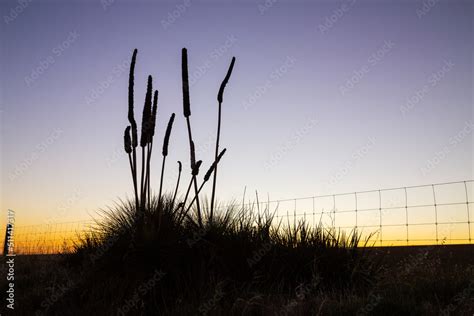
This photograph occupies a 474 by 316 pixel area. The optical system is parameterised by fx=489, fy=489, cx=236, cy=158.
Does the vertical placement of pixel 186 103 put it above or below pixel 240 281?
above

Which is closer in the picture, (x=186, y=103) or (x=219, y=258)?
(x=219, y=258)

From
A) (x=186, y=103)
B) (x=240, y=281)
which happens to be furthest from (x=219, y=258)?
(x=186, y=103)

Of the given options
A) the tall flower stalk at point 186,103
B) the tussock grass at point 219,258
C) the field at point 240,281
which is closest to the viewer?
the field at point 240,281

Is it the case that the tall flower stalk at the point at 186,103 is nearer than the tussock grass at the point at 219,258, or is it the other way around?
the tussock grass at the point at 219,258

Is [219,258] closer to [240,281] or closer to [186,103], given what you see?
[240,281]

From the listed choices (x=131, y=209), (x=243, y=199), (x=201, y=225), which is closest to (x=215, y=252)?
(x=201, y=225)

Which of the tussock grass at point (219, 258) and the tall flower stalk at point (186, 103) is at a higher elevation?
the tall flower stalk at point (186, 103)

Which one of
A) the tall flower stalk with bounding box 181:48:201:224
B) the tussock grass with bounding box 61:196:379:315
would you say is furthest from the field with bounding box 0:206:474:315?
the tall flower stalk with bounding box 181:48:201:224

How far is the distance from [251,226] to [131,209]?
152 centimetres

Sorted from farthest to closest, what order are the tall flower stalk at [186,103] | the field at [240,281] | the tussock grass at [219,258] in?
1. the tall flower stalk at [186,103]
2. the tussock grass at [219,258]
3. the field at [240,281]

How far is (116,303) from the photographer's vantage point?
4199 millimetres

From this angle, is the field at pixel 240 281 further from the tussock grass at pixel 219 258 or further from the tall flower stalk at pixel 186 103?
the tall flower stalk at pixel 186 103

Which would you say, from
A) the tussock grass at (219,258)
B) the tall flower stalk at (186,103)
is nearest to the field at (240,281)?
the tussock grass at (219,258)

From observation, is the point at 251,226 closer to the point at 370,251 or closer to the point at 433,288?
the point at 370,251
